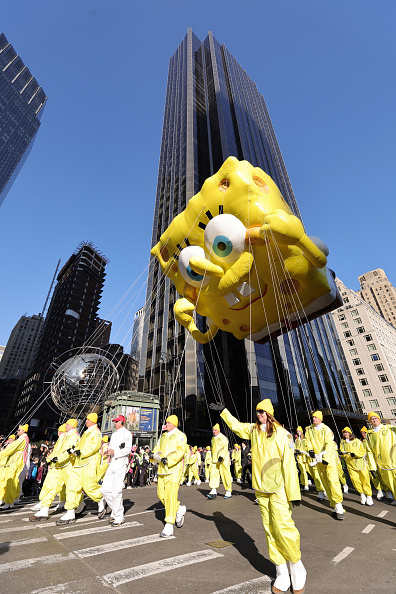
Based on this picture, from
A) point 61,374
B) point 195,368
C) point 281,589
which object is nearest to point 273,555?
point 281,589

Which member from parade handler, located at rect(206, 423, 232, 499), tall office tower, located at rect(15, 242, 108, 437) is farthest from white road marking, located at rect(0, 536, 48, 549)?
tall office tower, located at rect(15, 242, 108, 437)

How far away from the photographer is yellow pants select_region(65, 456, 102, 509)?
5.96 metres

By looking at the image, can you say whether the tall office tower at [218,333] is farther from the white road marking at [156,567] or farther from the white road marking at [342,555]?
the white road marking at [342,555]

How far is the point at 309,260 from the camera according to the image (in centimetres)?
808

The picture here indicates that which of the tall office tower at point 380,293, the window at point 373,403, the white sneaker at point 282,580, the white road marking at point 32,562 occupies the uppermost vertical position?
the tall office tower at point 380,293

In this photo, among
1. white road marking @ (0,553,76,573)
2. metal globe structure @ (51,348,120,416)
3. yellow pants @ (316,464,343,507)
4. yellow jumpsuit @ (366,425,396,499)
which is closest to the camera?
white road marking @ (0,553,76,573)

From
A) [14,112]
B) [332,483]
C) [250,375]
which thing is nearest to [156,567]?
[332,483]

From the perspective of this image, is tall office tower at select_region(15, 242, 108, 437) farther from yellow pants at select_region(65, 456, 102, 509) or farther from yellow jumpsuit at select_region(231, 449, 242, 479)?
yellow pants at select_region(65, 456, 102, 509)

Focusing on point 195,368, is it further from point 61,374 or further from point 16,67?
point 16,67

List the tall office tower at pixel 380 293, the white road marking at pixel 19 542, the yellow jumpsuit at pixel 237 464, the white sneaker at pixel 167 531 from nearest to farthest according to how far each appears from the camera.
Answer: the white road marking at pixel 19 542
the white sneaker at pixel 167 531
the yellow jumpsuit at pixel 237 464
the tall office tower at pixel 380 293

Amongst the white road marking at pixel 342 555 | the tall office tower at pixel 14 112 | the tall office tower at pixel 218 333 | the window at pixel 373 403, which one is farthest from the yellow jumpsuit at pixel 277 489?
the tall office tower at pixel 14 112

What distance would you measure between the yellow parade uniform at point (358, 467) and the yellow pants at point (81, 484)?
654cm

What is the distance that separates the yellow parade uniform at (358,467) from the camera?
25.6 feet

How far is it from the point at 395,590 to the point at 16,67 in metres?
172
